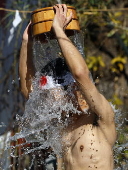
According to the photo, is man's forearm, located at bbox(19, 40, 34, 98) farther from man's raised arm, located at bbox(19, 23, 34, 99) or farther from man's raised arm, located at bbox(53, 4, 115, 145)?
man's raised arm, located at bbox(53, 4, 115, 145)

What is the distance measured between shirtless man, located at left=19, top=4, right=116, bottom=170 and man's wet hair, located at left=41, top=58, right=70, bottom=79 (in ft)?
0.54

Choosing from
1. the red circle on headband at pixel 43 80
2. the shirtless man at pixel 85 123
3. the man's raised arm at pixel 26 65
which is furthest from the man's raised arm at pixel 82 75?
the man's raised arm at pixel 26 65

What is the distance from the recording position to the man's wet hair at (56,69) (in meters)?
3.02

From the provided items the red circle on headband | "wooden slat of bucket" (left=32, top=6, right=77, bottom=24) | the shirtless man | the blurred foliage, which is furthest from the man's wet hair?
the blurred foliage

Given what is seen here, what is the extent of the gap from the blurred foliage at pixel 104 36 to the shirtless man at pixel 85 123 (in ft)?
8.49

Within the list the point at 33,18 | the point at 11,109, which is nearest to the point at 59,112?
the point at 33,18

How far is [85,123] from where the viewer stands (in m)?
3.08

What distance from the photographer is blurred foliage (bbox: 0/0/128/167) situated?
5.70m

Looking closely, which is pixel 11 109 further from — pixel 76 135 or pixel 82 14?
pixel 76 135

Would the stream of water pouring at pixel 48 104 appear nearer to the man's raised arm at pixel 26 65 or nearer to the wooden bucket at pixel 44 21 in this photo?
the man's raised arm at pixel 26 65

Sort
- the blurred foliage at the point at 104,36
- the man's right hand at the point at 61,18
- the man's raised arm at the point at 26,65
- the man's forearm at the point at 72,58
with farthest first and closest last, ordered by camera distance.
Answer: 1. the blurred foliage at the point at 104,36
2. the man's raised arm at the point at 26,65
3. the man's right hand at the point at 61,18
4. the man's forearm at the point at 72,58

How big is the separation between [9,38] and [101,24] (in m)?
1.13

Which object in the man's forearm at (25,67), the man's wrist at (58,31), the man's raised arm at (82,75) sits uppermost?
the man's forearm at (25,67)

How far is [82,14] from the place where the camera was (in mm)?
5660
